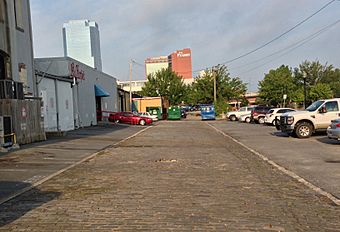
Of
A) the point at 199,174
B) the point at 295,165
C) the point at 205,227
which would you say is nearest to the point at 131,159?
the point at 199,174

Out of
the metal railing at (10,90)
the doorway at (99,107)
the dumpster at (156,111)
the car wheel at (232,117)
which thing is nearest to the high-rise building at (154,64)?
the dumpster at (156,111)

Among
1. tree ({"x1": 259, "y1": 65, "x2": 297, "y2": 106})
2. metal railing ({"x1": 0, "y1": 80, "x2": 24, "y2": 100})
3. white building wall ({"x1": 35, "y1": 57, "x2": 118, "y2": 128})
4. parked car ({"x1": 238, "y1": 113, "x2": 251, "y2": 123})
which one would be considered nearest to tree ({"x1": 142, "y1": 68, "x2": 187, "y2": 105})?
tree ({"x1": 259, "y1": 65, "x2": 297, "y2": 106})

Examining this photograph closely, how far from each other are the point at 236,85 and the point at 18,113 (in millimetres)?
61322

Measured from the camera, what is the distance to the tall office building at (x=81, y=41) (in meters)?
57.5

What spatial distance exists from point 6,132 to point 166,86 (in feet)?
213

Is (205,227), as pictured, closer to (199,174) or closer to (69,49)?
(199,174)

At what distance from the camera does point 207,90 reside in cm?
7625

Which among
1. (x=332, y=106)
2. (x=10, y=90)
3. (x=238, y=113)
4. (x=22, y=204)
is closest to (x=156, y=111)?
(x=238, y=113)

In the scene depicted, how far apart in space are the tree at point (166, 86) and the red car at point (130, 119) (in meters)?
35.4

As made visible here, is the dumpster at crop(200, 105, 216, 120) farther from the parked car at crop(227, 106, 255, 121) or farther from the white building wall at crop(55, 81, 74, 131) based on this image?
the white building wall at crop(55, 81, 74, 131)

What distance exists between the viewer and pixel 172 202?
7148mm

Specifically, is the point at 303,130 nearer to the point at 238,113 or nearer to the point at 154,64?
the point at 238,113

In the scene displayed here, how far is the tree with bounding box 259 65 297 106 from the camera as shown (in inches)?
2876

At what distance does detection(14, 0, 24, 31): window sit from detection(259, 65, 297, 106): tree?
5559cm
